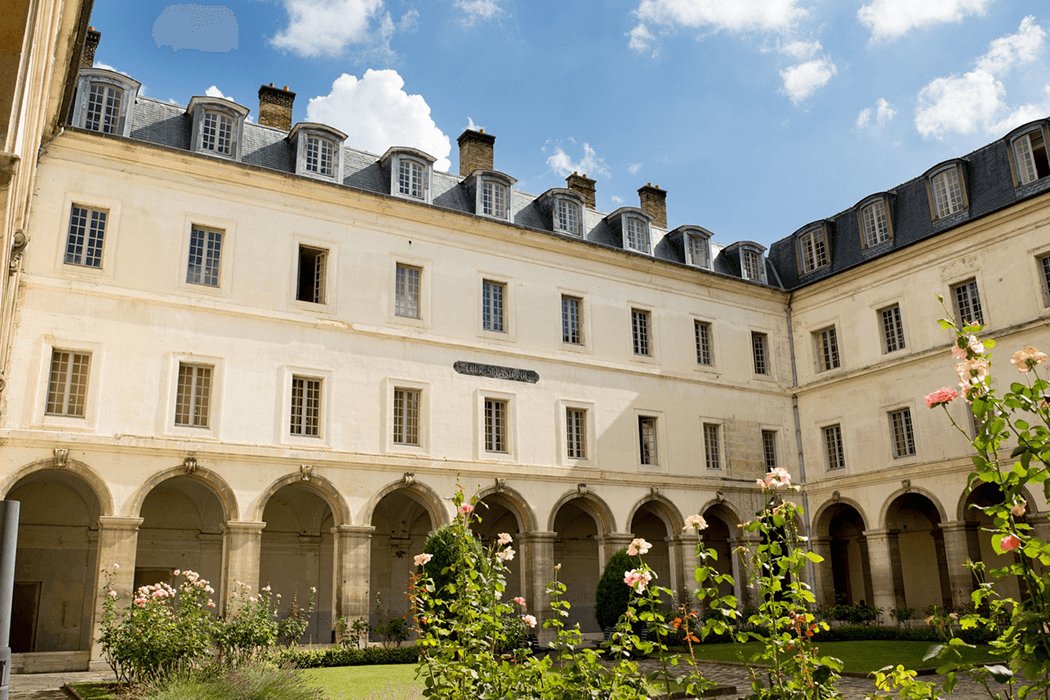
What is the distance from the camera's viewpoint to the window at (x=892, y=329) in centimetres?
2233

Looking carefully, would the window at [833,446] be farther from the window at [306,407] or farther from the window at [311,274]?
the window at [311,274]

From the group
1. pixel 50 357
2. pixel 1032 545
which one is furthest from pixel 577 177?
pixel 1032 545

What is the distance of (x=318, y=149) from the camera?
19.3m

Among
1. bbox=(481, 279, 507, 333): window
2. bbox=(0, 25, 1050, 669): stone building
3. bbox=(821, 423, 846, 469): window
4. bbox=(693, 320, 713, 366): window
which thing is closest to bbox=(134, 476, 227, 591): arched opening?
bbox=(0, 25, 1050, 669): stone building

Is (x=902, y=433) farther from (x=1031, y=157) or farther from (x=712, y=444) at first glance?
(x=1031, y=157)

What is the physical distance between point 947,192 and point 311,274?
15924mm

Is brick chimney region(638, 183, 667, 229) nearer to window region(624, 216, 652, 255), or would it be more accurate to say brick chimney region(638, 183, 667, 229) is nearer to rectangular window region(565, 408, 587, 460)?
window region(624, 216, 652, 255)

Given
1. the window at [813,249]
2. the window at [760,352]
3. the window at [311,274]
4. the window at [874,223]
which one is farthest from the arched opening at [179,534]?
the window at [874,223]

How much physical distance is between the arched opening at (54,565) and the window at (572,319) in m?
11.1

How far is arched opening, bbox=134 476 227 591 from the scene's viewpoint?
1884cm

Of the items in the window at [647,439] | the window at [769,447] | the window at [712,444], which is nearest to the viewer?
the window at [647,439]

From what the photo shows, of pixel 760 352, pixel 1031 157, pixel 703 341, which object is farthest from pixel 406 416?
pixel 1031 157

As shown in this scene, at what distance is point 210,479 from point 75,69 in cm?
742

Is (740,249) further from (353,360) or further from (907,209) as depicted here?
(353,360)
